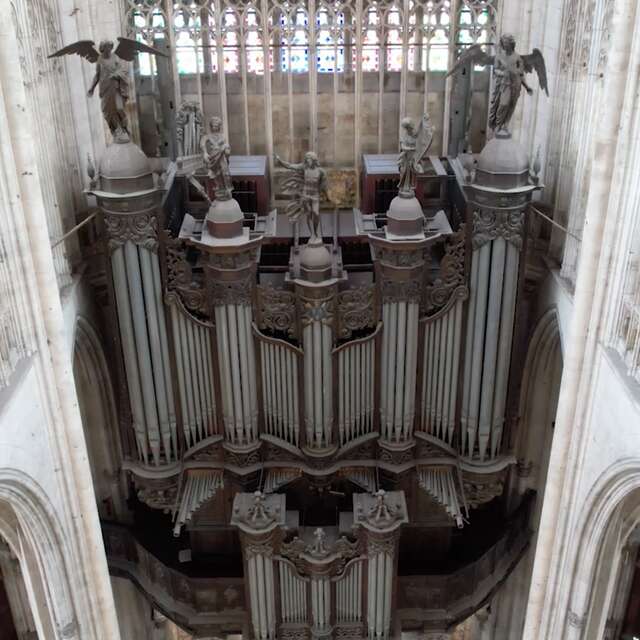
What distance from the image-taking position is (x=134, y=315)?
10828 mm

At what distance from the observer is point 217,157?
33.1ft

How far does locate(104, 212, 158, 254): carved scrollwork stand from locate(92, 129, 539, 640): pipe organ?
18 millimetres

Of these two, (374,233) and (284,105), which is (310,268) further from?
(284,105)

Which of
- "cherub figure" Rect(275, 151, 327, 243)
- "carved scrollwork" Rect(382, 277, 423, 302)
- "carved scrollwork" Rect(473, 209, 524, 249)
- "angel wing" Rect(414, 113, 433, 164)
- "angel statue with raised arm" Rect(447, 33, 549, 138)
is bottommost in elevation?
"carved scrollwork" Rect(382, 277, 423, 302)

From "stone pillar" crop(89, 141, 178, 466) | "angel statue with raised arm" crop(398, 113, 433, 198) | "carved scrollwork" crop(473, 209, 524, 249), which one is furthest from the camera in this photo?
"carved scrollwork" crop(473, 209, 524, 249)

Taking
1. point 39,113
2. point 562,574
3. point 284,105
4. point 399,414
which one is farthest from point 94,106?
point 562,574

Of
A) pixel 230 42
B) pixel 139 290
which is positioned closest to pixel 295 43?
pixel 230 42

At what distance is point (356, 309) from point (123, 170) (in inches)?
134

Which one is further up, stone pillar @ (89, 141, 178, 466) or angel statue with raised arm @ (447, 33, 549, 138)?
angel statue with raised arm @ (447, 33, 549, 138)

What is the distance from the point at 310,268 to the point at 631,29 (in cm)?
463

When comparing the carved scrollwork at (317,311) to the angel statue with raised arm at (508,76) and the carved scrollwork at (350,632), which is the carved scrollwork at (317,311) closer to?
the angel statue with raised arm at (508,76)

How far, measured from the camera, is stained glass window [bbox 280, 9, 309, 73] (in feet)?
41.7

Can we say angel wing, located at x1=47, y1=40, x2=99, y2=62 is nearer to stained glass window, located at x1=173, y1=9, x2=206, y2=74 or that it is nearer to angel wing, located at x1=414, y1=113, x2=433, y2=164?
stained glass window, located at x1=173, y1=9, x2=206, y2=74

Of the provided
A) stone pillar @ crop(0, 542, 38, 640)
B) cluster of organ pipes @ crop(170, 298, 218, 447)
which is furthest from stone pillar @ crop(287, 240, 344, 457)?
stone pillar @ crop(0, 542, 38, 640)
